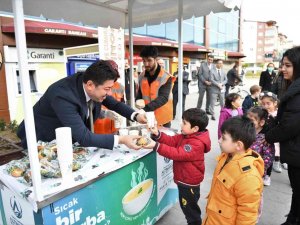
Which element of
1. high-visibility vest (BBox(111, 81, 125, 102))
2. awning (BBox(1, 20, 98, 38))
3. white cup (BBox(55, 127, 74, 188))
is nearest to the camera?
white cup (BBox(55, 127, 74, 188))

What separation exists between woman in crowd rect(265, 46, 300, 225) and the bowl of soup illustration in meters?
1.15

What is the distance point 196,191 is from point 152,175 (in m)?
0.38

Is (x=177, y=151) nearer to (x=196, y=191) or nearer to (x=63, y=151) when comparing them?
(x=196, y=191)

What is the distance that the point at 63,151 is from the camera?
143 centimetres

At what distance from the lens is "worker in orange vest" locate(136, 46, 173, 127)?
3.09 m

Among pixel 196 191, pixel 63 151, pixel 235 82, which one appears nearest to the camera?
pixel 63 151

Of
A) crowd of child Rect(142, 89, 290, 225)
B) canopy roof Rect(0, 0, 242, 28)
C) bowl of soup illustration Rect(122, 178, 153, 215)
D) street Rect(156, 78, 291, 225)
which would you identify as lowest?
street Rect(156, 78, 291, 225)

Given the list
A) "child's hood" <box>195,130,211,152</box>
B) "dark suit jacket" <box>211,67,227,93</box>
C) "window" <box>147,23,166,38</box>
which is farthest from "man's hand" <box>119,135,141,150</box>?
"window" <box>147,23,166,38</box>

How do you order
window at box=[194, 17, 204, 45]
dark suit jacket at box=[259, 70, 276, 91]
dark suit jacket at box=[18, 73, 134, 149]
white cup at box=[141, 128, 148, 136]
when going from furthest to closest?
window at box=[194, 17, 204, 45] < dark suit jacket at box=[259, 70, 276, 91] < white cup at box=[141, 128, 148, 136] < dark suit jacket at box=[18, 73, 134, 149]

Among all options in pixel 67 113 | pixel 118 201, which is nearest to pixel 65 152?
pixel 67 113

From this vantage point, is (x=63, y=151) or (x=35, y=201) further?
(x=63, y=151)

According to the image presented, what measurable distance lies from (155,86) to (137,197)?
1.58 meters

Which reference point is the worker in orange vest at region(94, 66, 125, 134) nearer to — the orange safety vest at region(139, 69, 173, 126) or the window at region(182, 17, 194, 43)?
the orange safety vest at region(139, 69, 173, 126)

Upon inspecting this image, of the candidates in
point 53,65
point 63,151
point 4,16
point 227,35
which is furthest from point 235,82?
point 227,35
